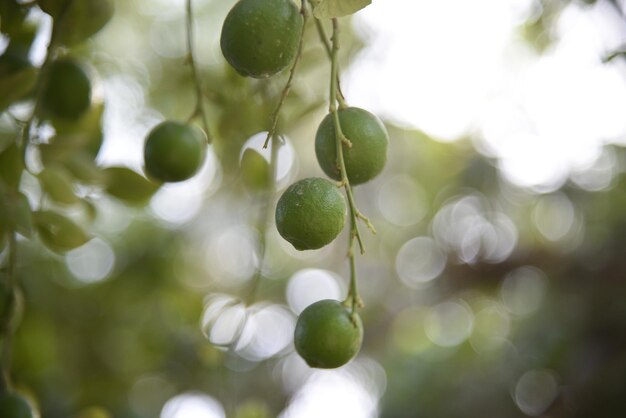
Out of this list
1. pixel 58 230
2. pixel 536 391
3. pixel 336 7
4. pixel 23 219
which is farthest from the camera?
pixel 536 391

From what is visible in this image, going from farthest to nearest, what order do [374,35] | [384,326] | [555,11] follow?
[384,326]
[374,35]
[555,11]

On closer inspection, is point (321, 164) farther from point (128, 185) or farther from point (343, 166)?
point (128, 185)

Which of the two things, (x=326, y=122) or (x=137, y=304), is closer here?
(x=326, y=122)

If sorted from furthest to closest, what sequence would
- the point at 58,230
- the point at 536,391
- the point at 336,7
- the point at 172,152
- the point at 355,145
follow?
1. the point at 536,391
2. the point at 58,230
3. the point at 172,152
4. the point at 355,145
5. the point at 336,7

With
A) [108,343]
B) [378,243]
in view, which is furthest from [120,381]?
[378,243]

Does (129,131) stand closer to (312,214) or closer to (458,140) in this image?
(458,140)

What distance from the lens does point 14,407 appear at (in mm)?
1197

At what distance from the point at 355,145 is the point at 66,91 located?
701mm

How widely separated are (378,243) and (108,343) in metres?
2.58

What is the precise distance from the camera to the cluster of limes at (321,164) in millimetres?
973

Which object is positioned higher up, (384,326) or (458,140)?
(458,140)

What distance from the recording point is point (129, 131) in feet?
11.2

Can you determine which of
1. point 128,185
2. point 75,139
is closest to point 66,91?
point 75,139

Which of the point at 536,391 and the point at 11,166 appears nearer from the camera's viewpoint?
the point at 11,166
